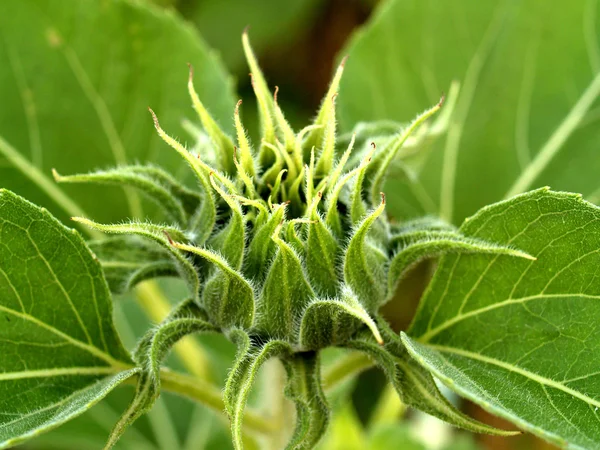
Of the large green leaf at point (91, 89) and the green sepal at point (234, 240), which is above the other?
the large green leaf at point (91, 89)

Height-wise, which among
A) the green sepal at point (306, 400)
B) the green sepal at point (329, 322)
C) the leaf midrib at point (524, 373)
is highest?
the green sepal at point (329, 322)

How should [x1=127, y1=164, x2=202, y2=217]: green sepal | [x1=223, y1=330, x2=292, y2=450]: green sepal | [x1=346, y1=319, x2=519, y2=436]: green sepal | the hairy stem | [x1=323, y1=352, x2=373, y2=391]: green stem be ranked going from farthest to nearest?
1. the hairy stem
2. [x1=323, y1=352, x2=373, y2=391]: green stem
3. [x1=127, y1=164, x2=202, y2=217]: green sepal
4. [x1=346, y1=319, x2=519, y2=436]: green sepal
5. [x1=223, y1=330, x2=292, y2=450]: green sepal

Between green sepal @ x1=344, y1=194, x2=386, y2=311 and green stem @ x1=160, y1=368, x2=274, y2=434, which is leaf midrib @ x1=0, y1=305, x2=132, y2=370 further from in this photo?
green sepal @ x1=344, y1=194, x2=386, y2=311

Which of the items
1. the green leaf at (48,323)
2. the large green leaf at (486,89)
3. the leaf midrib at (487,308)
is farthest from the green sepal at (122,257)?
the large green leaf at (486,89)

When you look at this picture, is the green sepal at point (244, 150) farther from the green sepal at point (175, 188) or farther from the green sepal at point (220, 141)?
the green sepal at point (175, 188)

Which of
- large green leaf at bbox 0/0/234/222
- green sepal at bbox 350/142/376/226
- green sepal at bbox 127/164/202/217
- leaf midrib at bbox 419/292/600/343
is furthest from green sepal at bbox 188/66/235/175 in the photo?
large green leaf at bbox 0/0/234/222

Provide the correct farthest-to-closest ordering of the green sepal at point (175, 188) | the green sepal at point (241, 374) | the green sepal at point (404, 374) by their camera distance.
Answer: the green sepal at point (175, 188), the green sepal at point (404, 374), the green sepal at point (241, 374)

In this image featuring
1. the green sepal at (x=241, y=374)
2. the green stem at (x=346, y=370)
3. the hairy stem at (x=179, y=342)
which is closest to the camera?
the green sepal at (x=241, y=374)
